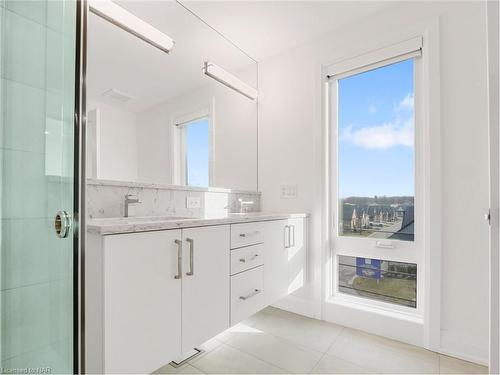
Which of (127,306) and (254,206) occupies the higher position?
(254,206)

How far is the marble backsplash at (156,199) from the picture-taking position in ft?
4.66

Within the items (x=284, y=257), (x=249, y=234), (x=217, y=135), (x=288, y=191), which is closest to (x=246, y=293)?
(x=249, y=234)

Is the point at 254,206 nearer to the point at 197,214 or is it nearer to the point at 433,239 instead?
the point at 197,214

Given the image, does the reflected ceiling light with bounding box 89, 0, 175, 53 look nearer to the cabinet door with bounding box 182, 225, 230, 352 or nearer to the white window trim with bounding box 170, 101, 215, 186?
the white window trim with bounding box 170, 101, 215, 186

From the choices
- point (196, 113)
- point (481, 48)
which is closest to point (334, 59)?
point (481, 48)

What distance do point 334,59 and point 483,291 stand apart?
184 cm

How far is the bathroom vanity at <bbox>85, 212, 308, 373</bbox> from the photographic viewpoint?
3.08ft

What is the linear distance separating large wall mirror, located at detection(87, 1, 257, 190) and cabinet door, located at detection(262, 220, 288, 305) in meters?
0.65

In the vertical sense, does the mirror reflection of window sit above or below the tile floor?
above

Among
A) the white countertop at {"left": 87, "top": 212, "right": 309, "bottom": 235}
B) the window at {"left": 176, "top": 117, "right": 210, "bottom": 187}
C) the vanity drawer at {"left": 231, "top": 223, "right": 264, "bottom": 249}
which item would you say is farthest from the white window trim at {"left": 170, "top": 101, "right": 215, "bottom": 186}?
the vanity drawer at {"left": 231, "top": 223, "right": 264, "bottom": 249}

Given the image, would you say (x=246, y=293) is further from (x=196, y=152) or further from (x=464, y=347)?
(x=464, y=347)

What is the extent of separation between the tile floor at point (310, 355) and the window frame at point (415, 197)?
11.0 inches

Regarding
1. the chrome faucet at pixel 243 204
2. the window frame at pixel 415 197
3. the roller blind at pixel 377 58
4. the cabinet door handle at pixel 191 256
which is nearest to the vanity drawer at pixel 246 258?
the cabinet door handle at pixel 191 256

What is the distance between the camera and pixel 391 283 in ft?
6.32
